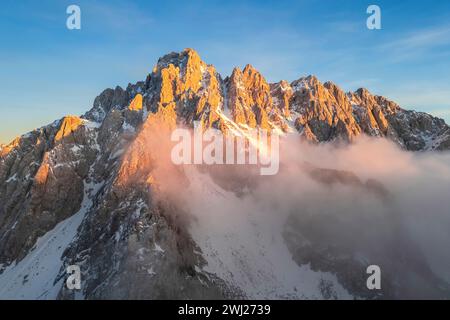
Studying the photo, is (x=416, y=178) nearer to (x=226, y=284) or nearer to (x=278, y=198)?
(x=278, y=198)

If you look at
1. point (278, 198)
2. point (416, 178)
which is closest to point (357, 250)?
point (278, 198)

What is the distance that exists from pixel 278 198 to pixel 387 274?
46.0 metres

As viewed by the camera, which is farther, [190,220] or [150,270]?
[190,220]

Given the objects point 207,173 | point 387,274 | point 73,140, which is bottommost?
point 387,274

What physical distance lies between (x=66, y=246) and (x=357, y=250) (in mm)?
96778

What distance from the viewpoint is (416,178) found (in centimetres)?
19738

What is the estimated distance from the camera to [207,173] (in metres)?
156
